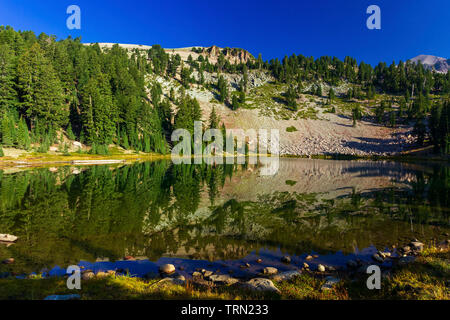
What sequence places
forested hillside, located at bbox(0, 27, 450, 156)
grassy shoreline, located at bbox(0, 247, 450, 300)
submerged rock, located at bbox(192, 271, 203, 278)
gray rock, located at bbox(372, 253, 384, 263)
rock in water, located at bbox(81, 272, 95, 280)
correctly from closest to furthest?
grassy shoreline, located at bbox(0, 247, 450, 300), rock in water, located at bbox(81, 272, 95, 280), submerged rock, located at bbox(192, 271, 203, 278), gray rock, located at bbox(372, 253, 384, 263), forested hillside, located at bbox(0, 27, 450, 156)

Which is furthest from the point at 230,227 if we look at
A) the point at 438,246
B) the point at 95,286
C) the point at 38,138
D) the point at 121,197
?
the point at 38,138

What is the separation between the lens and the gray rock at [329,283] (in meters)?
7.35

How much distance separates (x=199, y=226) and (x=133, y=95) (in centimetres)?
9358

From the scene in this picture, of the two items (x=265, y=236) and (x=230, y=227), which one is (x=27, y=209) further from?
(x=265, y=236)

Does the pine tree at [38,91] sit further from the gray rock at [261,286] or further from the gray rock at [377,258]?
the gray rock at [377,258]

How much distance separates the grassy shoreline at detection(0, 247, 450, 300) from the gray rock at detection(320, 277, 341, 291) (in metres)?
0.13

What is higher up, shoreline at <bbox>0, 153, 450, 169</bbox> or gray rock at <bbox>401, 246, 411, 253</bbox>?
shoreline at <bbox>0, 153, 450, 169</bbox>

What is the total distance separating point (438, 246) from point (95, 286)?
15831 millimetres

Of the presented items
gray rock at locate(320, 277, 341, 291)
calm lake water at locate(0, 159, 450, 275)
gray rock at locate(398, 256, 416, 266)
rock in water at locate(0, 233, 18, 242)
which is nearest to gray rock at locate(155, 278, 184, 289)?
calm lake water at locate(0, 159, 450, 275)

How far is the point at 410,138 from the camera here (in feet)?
341

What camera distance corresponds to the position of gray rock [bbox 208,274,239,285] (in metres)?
8.23

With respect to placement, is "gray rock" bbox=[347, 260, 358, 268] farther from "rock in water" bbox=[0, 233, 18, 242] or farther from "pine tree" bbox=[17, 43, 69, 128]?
"pine tree" bbox=[17, 43, 69, 128]

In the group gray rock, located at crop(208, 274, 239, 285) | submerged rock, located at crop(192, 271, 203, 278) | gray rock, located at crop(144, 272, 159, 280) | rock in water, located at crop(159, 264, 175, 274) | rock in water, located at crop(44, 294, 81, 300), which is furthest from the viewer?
rock in water, located at crop(159, 264, 175, 274)

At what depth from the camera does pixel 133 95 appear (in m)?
93.6
